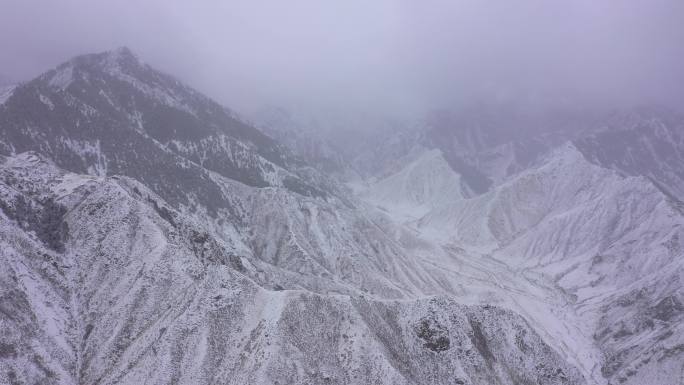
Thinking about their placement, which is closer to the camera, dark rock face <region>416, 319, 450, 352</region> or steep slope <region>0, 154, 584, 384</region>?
steep slope <region>0, 154, 584, 384</region>

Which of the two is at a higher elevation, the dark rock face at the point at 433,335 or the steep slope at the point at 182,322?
the dark rock face at the point at 433,335

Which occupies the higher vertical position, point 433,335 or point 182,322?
point 433,335

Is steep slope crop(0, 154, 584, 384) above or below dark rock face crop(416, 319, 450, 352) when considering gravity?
below

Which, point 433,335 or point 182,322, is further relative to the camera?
point 433,335

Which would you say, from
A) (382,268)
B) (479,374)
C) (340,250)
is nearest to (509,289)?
(382,268)

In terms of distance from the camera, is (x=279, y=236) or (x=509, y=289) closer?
(x=279, y=236)

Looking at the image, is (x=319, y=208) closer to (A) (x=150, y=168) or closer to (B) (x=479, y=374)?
(A) (x=150, y=168)

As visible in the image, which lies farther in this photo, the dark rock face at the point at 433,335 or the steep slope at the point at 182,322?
the dark rock face at the point at 433,335

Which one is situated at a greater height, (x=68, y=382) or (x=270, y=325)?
(x=270, y=325)
